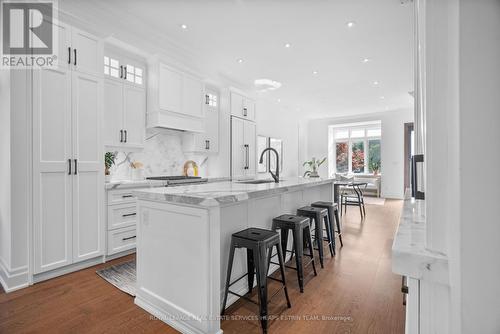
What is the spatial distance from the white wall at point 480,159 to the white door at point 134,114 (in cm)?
353

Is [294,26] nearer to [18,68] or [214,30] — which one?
[214,30]

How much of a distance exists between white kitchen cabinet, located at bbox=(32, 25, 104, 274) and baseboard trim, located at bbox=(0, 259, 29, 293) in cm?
9

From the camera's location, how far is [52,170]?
237cm

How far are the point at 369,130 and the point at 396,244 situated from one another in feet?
30.4

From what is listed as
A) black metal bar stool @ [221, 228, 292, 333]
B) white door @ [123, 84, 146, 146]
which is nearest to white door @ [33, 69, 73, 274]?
white door @ [123, 84, 146, 146]

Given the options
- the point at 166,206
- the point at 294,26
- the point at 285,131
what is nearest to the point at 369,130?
the point at 285,131

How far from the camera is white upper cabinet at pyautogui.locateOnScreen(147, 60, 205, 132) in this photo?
3514mm

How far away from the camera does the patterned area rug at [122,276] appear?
222 cm

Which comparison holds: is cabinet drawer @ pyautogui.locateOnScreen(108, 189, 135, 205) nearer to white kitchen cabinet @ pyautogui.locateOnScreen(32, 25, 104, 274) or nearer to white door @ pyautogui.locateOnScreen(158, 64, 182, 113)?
white kitchen cabinet @ pyautogui.locateOnScreen(32, 25, 104, 274)

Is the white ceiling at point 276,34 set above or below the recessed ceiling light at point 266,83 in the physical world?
above

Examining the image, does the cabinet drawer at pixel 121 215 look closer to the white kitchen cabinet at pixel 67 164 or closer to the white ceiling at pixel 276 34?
the white kitchen cabinet at pixel 67 164

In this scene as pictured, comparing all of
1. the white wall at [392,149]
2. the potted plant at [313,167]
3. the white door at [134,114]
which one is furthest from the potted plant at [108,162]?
the white wall at [392,149]

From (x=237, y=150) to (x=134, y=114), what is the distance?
2167 millimetres

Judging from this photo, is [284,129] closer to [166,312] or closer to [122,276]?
[122,276]
